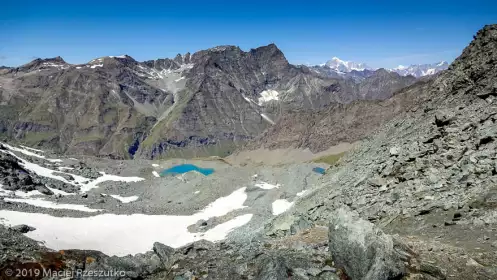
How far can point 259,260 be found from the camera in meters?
16.8

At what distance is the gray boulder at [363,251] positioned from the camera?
12978 millimetres

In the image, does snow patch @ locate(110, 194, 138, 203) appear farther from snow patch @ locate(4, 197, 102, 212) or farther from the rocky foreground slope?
the rocky foreground slope

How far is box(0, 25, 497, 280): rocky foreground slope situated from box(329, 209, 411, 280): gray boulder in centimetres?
4

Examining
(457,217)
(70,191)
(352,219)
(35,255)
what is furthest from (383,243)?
(70,191)

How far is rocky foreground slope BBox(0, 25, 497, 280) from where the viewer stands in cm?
1396

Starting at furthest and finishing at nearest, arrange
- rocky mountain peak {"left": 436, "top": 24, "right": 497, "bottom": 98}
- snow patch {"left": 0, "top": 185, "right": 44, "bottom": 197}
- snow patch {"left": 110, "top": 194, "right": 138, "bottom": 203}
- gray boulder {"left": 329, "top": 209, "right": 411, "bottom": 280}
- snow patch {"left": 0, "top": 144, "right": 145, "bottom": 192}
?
snow patch {"left": 0, "top": 144, "right": 145, "bottom": 192} < snow patch {"left": 110, "top": 194, "right": 138, "bottom": 203} < snow patch {"left": 0, "top": 185, "right": 44, "bottom": 197} < rocky mountain peak {"left": 436, "top": 24, "right": 497, "bottom": 98} < gray boulder {"left": 329, "top": 209, "right": 411, "bottom": 280}

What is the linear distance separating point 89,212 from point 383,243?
58.9 m

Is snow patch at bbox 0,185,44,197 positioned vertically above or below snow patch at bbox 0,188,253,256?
above

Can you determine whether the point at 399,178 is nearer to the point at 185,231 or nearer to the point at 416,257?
the point at 416,257

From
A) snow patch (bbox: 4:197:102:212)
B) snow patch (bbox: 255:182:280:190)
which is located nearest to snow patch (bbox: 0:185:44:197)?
snow patch (bbox: 4:197:102:212)

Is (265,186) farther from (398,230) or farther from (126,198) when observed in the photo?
(398,230)

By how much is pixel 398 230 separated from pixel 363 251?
7.72m

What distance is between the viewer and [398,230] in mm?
20047

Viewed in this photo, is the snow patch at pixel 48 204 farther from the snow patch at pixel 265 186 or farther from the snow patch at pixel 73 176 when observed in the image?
the snow patch at pixel 265 186
